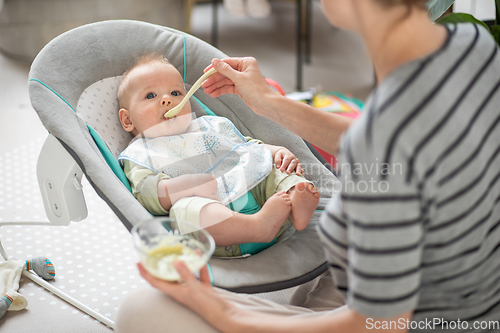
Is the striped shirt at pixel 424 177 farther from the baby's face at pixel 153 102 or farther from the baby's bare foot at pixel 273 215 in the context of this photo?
the baby's face at pixel 153 102

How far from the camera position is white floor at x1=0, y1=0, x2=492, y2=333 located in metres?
1.51

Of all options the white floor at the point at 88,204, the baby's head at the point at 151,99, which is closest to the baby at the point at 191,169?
the baby's head at the point at 151,99

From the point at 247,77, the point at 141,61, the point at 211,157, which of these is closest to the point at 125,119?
the point at 141,61

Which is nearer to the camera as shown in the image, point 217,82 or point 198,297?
point 198,297

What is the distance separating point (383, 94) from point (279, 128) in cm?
81

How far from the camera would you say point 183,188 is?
1226 millimetres

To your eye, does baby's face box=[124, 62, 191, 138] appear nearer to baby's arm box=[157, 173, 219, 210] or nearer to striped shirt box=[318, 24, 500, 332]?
baby's arm box=[157, 173, 219, 210]

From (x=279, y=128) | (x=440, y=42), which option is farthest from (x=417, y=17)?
(x=279, y=128)

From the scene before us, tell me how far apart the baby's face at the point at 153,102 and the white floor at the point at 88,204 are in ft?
1.89

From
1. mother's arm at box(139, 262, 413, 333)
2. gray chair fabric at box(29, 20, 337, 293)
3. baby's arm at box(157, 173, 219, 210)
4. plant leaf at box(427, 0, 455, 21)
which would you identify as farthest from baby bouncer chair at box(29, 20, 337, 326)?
plant leaf at box(427, 0, 455, 21)

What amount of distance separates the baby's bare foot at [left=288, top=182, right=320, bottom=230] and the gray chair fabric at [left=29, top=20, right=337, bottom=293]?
0.19ft

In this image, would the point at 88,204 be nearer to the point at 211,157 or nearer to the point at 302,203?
the point at 211,157

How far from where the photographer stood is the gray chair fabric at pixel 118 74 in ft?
3.54

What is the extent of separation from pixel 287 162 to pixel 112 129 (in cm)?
52
